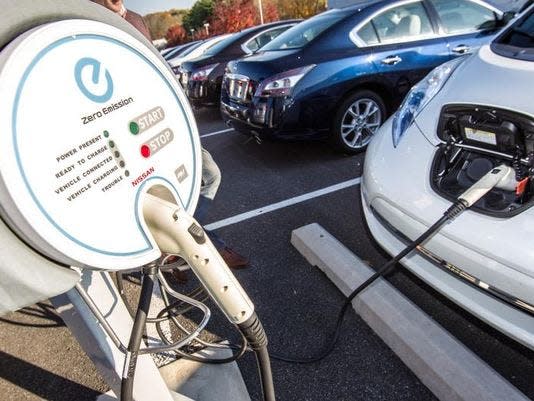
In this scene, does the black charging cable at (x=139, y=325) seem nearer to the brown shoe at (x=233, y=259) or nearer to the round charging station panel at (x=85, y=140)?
the round charging station panel at (x=85, y=140)

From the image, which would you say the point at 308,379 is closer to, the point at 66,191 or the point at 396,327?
the point at 396,327

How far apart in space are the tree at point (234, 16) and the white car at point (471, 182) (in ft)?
76.6

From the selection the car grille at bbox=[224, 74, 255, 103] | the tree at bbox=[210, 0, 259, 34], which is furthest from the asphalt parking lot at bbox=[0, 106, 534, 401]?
the tree at bbox=[210, 0, 259, 34]

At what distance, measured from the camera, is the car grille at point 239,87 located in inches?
145

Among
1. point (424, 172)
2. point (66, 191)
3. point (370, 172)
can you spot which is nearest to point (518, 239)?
point (424, 172)

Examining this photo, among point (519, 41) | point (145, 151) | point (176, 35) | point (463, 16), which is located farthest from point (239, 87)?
point (176, 35)

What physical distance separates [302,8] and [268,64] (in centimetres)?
2187

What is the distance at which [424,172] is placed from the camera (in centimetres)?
166

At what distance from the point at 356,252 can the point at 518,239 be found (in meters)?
1.16

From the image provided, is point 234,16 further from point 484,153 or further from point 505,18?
point 484,153

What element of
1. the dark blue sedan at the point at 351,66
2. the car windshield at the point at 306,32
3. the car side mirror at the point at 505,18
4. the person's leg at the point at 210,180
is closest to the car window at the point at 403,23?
the dark blue sedan at the point at 351,66

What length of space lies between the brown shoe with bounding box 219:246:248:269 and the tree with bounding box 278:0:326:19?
2193 centimetres

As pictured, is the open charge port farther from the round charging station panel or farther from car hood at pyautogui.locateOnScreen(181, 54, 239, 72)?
car hood at pyautogui.locateOnScreen(181, 54, 239, 72)

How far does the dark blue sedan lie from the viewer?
3.44 metres
